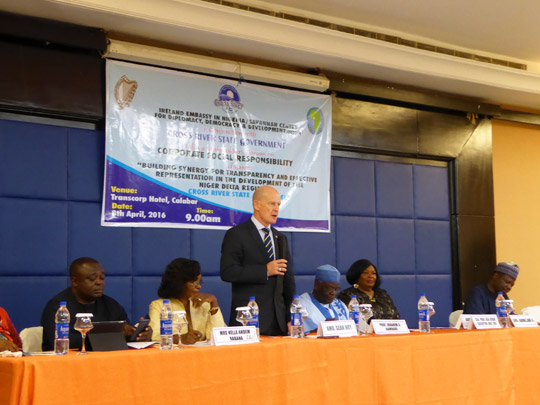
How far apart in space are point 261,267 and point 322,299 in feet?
2.59

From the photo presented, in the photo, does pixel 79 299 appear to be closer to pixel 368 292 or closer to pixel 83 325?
pixel 83 325

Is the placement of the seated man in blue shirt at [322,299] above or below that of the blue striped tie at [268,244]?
below

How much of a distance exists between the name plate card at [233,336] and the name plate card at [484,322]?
1.30 meters

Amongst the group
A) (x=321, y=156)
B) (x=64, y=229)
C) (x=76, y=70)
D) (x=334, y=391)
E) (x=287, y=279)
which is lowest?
(x=334, y=391)

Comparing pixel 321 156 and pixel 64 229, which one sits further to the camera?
pixel 321 156

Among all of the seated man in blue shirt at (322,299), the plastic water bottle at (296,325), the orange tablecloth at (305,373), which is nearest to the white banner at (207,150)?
the seated man in blue shirt at (322,299)

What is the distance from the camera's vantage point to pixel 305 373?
107 inches

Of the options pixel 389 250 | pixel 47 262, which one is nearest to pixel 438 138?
pixel 389 250

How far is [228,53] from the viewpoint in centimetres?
477

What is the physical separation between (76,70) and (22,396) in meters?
2.57

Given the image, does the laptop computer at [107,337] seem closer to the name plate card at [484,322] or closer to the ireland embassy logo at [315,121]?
the name plate card at [484,322]

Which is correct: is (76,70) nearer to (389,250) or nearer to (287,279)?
(287,279)

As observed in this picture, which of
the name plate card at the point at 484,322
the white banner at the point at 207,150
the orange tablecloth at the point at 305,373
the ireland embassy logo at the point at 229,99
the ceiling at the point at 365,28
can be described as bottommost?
the orange tablecloth at the point at 305,373

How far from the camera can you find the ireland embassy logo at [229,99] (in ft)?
15.4
